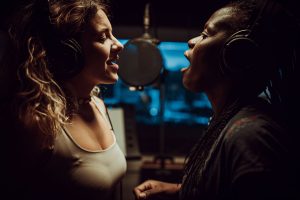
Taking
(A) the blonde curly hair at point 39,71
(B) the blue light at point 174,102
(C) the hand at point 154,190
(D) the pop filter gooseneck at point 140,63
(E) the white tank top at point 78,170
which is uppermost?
(A) the blonde curly hair at point 39,71

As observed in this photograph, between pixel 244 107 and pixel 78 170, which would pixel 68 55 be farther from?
pixel 244 107

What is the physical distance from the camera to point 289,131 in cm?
131

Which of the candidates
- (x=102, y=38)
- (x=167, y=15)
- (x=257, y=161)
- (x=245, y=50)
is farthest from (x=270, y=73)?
(x=167, y=15)

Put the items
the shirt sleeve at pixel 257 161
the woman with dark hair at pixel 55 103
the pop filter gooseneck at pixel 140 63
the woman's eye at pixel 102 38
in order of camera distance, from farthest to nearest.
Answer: the pop filter gooseneck at pixel 140 63 < the woman's eye at pixel 102 38 < the woman with dark hair at pixel 55 103 < the shirt sleeve at pixel 257 161

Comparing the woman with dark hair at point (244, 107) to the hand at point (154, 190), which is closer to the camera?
the woman with dark hair at point (244, 107)

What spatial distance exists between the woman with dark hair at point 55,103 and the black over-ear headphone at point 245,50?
0.59m

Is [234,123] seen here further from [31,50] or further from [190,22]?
[190,22]

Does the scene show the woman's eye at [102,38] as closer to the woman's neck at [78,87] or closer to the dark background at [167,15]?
the woman's neck at [78,87]

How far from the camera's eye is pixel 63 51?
1456 millimetres

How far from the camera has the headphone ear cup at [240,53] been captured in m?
1.38

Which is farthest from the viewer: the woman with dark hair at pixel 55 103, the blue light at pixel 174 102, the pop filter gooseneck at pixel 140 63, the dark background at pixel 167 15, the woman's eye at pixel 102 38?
the blue light at pixel 174 102

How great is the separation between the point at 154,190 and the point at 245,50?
0.84 metres

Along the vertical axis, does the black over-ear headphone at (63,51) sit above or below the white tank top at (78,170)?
above

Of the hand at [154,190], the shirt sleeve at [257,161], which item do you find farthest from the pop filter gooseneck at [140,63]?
the shirt sleeve at [257,161]
